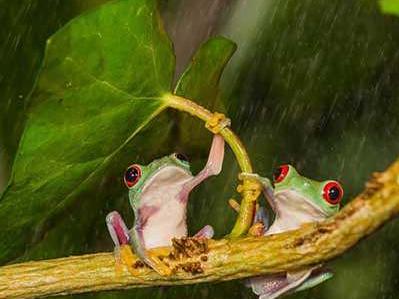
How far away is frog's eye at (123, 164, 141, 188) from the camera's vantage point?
3.54 ft

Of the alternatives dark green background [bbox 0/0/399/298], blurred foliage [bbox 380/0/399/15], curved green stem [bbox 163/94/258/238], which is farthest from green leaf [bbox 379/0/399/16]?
dark green background [bbox 0/0/399/298]

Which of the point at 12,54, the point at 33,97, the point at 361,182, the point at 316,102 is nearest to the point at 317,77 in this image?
the point at 316,102

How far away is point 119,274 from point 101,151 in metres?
0.14

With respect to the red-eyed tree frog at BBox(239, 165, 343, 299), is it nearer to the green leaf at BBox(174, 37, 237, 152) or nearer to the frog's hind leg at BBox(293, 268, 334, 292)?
the frog's hind leg at BBox(293, 268, 334, 292)

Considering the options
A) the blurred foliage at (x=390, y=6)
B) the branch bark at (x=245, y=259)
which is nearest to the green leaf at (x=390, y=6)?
the blurred foliage at (x=390, y=6)

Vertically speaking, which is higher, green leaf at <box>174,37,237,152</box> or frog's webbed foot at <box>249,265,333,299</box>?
green leaf at <box>174,37,237,152</box>

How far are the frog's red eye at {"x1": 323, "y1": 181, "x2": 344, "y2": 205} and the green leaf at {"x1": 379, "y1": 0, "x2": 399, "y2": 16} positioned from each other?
1.05 ft

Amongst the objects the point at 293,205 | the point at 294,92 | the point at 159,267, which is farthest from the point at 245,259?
the point at 294,92

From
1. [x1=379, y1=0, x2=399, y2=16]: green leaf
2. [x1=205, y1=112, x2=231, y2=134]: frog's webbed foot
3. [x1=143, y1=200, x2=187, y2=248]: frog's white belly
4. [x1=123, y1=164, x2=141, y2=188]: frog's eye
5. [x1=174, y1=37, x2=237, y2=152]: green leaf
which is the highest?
[x1=379, y1=0, x2=399, y2=16]: green leaf

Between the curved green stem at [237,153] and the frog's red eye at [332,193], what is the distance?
0.25 feet

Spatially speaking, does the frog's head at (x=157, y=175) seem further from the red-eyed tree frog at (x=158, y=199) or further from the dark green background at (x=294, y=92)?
the dark green background at (x=294, y=92)

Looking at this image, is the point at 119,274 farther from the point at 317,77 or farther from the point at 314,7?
the point at 314,7

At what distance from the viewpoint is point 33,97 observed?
3.18ft

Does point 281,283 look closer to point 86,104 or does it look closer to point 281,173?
point 281,173
